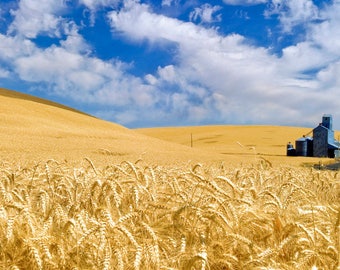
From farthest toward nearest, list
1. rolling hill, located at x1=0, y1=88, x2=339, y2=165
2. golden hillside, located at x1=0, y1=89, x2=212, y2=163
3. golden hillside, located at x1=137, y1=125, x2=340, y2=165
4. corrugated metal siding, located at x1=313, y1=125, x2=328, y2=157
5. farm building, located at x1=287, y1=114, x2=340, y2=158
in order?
golden hillside, located at x1=137, y1=125, x2=340, y2=165
corrugated metal siding, located at x1=313, y1=125, x2=328, y2=157
farm building, located at x1=287, y1=114, x2=340, y2=158
golden hillside, located at x1=0, y1=89, x2=212, y2=163
rolling hill, located at x1=0, y1=88, x2=339, y2=165

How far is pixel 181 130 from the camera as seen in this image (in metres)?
97.1

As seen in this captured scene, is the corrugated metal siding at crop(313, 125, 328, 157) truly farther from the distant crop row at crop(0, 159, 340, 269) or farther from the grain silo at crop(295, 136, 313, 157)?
the distant crop row at crop(0, 159, 340, 269)

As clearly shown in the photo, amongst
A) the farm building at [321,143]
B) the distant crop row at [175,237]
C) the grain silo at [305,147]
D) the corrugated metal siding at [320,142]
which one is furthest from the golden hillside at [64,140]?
the distant crop row at [175,237]

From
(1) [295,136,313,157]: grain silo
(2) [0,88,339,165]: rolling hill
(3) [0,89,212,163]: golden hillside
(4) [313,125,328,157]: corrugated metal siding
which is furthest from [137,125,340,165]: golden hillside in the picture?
(3) [0,89,212,163]: golden hillside

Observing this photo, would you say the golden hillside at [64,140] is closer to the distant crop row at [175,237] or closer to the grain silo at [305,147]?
the grain silo at [305,147]

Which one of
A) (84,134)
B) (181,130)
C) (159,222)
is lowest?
(159,222)

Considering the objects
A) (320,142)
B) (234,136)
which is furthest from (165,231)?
(234,136)

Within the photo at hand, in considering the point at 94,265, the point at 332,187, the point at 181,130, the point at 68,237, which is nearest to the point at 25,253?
the point at 68,237

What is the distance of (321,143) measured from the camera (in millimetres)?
45375

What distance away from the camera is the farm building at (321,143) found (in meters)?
44.7

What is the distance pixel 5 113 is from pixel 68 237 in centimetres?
4596

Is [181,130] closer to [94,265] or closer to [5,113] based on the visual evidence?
[5,113]

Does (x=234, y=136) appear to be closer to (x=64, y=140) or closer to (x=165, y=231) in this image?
(x=64, y=140)

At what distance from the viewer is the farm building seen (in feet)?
147
